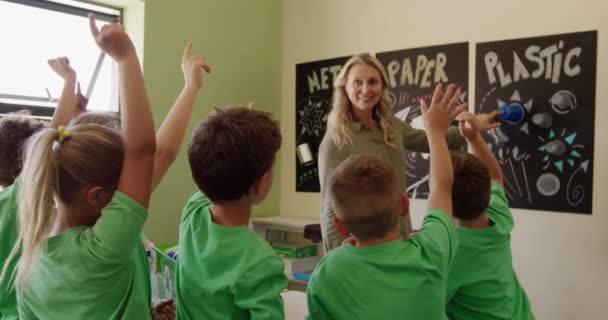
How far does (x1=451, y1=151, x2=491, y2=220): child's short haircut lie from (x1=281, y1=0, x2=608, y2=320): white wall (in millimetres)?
1239

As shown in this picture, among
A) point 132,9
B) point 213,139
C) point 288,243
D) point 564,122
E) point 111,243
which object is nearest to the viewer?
point 111,243

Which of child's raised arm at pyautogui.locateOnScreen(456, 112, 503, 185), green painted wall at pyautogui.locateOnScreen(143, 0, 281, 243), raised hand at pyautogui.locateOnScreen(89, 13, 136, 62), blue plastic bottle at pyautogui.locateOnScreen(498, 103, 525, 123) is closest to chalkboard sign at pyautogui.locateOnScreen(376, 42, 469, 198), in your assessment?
blue plastic bottle at pyautogui.locateOnScreen(498, 103, 525, 123)

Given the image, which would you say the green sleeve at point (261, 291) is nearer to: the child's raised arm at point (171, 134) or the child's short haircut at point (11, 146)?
the child's raised arm at point (171, 134)

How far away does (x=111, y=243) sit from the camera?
0.93 meters

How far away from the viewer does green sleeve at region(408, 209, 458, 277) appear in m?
1.12

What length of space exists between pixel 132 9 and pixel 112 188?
226 centimetres

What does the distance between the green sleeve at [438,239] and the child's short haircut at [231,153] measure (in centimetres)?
36

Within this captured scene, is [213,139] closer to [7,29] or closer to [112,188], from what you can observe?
[112,188]

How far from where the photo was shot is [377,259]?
1.10 meters

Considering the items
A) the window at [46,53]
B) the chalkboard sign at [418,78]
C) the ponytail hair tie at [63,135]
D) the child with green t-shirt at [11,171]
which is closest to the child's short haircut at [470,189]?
the ponytail hair tie at [63,135]

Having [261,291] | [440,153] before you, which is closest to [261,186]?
[261,291]

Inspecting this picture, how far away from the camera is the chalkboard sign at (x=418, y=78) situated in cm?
276

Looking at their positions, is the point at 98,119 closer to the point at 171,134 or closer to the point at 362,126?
the point at 171,134

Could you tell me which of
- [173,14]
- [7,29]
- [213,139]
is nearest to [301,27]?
[173,14]
